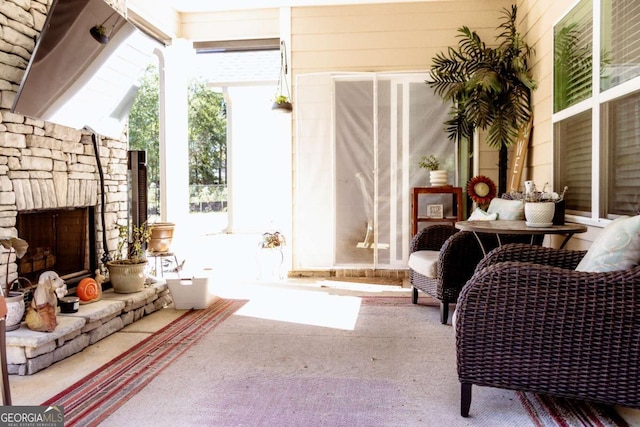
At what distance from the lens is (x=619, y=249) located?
187 cm

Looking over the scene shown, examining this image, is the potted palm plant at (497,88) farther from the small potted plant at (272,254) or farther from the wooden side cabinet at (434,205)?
the small potted plant at (272,254)

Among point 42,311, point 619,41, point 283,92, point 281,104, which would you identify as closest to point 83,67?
point 42,311

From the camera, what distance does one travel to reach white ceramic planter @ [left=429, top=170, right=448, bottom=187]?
486 cm

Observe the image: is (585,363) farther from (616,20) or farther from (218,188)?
(218,188)

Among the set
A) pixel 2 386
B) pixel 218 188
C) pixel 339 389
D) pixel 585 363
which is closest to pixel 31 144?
pixel 2 386

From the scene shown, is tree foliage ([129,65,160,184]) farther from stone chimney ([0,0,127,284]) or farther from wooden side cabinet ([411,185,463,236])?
stone chimney ([0,0,127,284])

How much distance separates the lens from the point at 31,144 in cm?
301

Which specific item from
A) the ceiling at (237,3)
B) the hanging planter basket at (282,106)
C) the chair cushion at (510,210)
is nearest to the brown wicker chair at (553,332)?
the chair cushion at (510,210)

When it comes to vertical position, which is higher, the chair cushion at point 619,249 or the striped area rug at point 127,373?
the chair cushion at point 619,249

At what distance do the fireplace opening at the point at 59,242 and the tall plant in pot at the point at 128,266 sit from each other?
21cm

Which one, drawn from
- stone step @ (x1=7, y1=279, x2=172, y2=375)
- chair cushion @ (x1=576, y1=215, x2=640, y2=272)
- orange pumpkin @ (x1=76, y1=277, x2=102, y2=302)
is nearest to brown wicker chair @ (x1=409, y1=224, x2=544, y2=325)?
chair cushion @ (x1=576, y1=215, x2=640, y2=272)

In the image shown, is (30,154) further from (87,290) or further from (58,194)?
(87,290)

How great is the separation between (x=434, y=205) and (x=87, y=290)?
130 inches

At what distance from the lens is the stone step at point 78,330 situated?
250 centimetres
